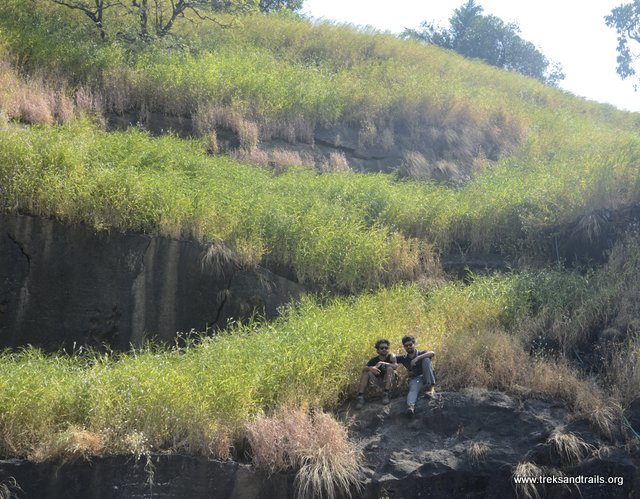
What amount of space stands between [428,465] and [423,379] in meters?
1.27

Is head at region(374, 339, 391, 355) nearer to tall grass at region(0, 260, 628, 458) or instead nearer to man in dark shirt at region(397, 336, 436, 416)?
man in dark shirt at region(397, 336, 436, 416)

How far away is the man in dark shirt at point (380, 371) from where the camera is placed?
10.1 m

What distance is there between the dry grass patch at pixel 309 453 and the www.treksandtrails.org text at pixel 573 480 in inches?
78.4

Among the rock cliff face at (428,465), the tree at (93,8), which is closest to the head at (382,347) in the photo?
the rock cliff face at (428,465)

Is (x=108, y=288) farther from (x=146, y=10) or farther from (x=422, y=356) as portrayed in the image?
(x=146, y=10)

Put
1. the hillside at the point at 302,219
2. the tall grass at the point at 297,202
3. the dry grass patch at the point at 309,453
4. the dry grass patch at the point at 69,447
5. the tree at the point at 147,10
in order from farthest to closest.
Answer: the tree at the point at 147,10 < the tall grass at the point at 297,202 < the hillside at the point at 302,219 < the dry grass patch at the point at 309,453 < the dry grass patch at the point at 69,447

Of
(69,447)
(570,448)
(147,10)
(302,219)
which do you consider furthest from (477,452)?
(147,10)

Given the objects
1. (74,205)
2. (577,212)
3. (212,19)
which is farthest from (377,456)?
(212,19)

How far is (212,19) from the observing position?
75.9 ft

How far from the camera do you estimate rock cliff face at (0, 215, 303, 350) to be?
11.3 metres

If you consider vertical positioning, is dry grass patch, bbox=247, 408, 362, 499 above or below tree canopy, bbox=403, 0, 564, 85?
below

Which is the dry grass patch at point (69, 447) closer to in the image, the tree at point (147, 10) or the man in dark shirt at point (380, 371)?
the man in dark shirt at point (380, 371)

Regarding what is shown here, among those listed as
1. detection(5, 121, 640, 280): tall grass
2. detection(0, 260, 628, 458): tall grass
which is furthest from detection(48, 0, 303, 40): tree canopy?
detection(0, 260, 628, 458): tall grass

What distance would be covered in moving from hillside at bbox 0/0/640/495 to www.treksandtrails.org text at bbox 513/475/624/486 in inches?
19.2
